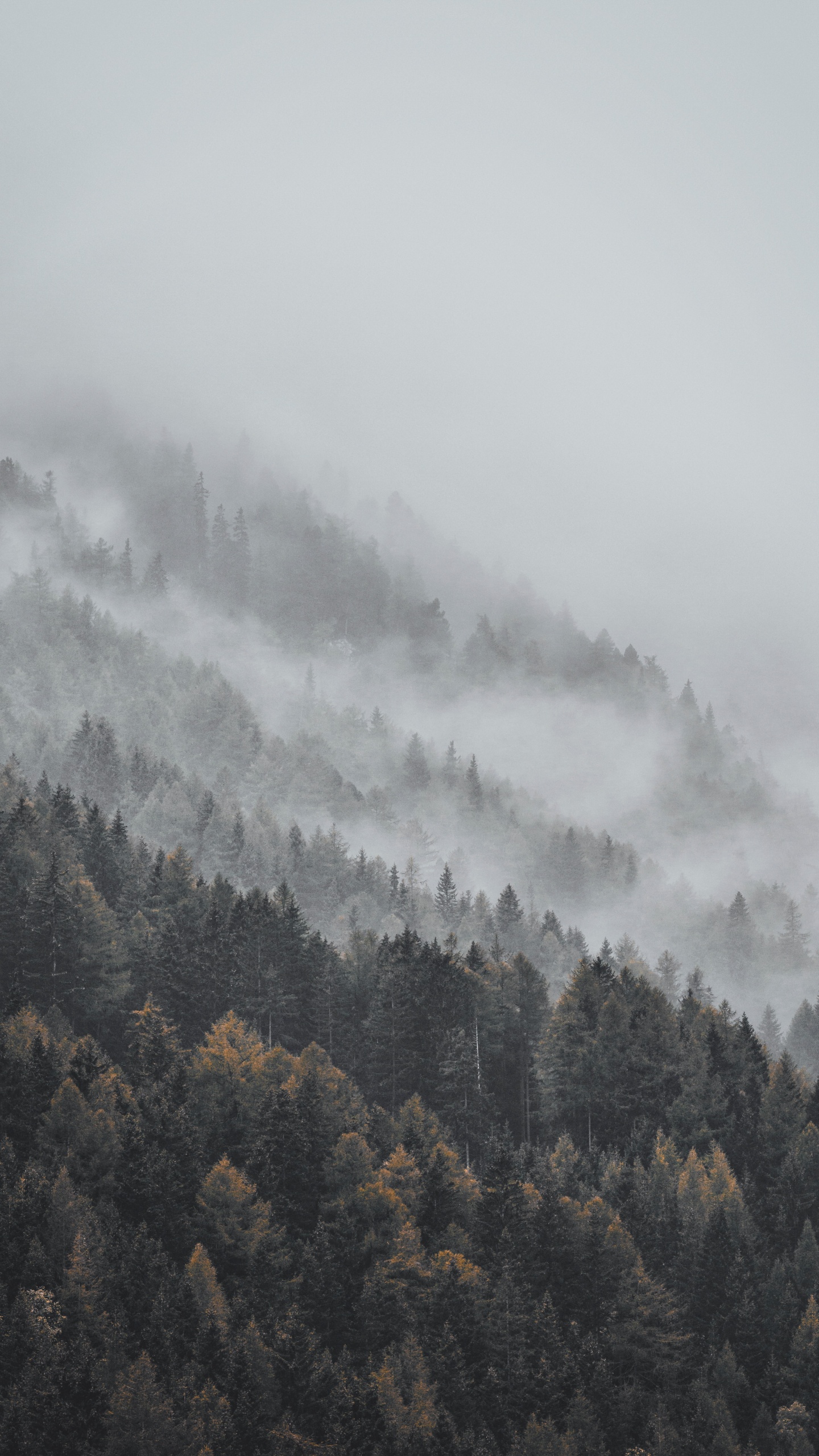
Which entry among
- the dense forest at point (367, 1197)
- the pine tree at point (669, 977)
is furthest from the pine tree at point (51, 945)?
the pine tree at point (669, 977)

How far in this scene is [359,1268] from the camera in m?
57.9

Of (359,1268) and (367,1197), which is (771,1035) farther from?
(359,1268)

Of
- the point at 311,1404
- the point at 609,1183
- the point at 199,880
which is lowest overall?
the point at 311,1404

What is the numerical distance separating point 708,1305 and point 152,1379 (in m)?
35.2

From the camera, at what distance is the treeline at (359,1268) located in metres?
47.9

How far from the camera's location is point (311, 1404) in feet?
165

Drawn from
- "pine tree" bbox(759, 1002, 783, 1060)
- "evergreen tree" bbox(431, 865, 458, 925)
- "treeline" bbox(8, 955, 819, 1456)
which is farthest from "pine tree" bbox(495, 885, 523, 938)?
"treeline" bbox(8, 955, 819, 1456)

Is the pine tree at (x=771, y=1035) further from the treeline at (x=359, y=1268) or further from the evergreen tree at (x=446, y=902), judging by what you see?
the treeline at (x=359, y=1268)

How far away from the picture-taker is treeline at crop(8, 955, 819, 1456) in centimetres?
4788

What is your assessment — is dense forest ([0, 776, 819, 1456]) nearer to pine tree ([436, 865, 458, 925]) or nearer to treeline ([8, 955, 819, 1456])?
treeline ([8, 955, 819, 1456])

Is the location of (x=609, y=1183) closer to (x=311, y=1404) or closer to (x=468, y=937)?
(x=311, y=1404)

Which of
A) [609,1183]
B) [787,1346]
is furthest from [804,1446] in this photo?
[609,1183]

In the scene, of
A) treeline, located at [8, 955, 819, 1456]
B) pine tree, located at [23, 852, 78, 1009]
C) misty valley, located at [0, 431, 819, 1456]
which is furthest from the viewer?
pine tree, located at [23, 852, 78, 1009]

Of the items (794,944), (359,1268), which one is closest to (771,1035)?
(794,944)
